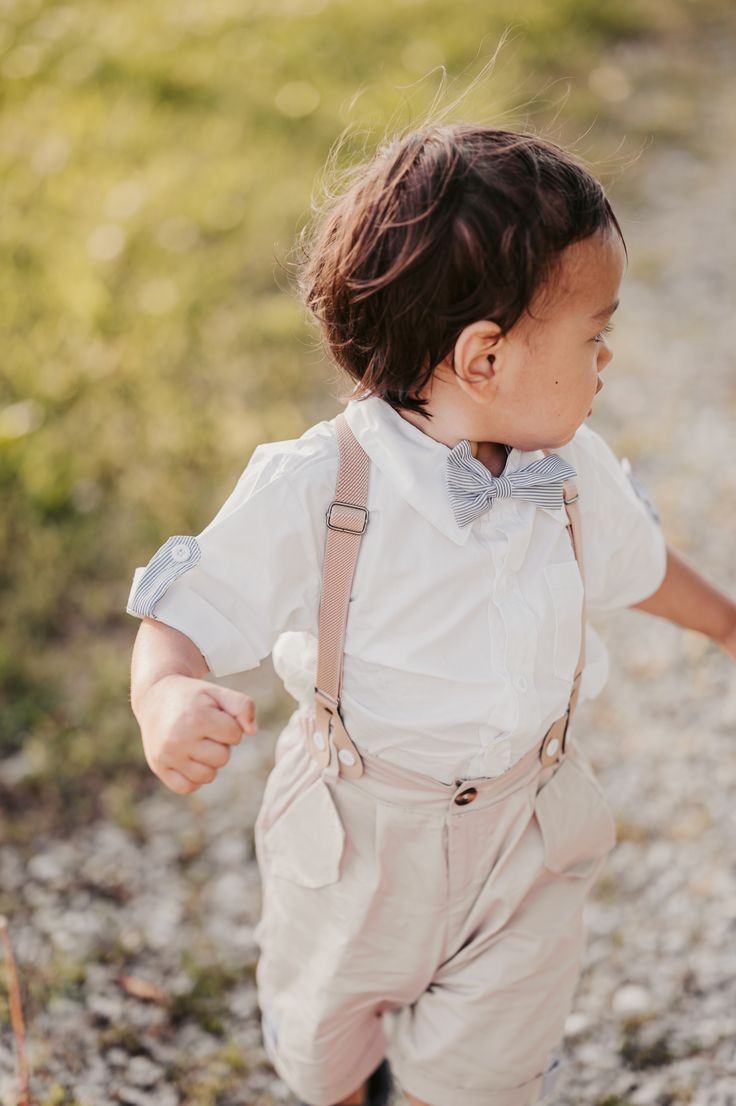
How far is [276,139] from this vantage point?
5.03m

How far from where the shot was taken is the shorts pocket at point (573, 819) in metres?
1.48

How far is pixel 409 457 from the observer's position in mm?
1309

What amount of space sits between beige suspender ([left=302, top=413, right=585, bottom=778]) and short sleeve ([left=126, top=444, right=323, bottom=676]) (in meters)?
0.03

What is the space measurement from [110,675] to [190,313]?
1743mm

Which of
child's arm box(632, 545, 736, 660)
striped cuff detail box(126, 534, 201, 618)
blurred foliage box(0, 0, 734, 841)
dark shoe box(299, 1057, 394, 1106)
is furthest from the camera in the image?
blurred foliage box(0, 0, 734, 841)

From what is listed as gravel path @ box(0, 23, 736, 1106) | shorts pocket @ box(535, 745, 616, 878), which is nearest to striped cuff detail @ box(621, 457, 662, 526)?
shorts pocket @ box(535, 745, 616, 878)

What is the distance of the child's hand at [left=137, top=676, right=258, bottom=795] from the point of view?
3.69 feet

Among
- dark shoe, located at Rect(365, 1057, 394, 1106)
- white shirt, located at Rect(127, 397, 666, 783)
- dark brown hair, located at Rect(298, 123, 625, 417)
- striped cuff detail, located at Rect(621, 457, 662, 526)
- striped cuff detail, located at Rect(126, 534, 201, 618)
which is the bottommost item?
dark shoe, located at Rect(365, 1057, 394, 1106)

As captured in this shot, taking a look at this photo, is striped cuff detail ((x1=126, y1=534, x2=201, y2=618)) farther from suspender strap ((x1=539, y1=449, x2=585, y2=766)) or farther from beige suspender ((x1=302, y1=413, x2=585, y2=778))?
suspender strap ((x1=539, y1=449, x2=585, y2=766))

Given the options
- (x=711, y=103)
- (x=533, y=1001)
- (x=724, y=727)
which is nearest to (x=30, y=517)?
(x=724, y=727)

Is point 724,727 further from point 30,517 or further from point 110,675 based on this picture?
point 30,517

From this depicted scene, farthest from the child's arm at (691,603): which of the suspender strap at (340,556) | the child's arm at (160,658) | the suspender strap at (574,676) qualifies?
the child's arm at (160,658)

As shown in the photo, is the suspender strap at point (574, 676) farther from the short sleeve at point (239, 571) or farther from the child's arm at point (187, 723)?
the child's arm at point (187, 723)

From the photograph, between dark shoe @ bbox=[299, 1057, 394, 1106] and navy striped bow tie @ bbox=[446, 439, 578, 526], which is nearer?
navy striped bow tie @ bbox=[446, 439, 578, 526]
